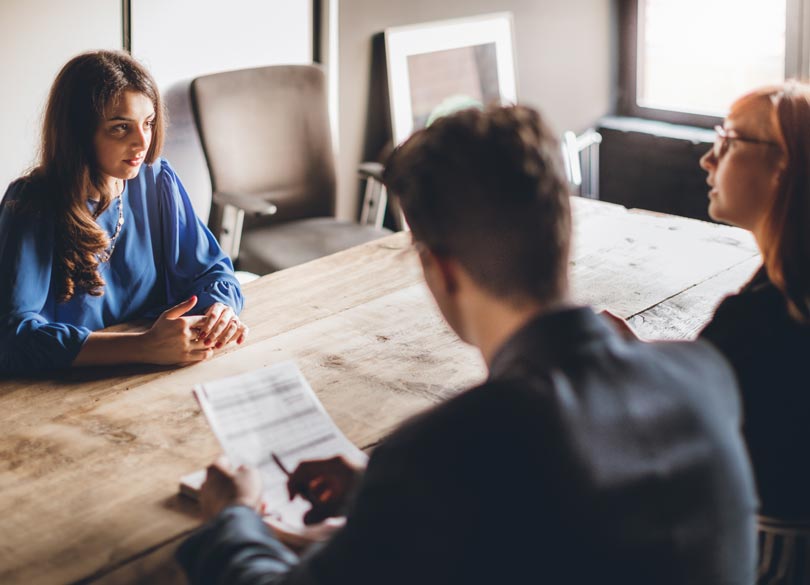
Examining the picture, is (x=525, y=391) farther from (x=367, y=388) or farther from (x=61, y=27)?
(x=61, y=27)

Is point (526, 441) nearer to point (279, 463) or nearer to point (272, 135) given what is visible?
point (279, 463)

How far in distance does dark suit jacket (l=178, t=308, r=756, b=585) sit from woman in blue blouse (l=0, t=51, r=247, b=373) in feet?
3.32

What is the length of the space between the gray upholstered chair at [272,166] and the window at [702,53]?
196 centimetres

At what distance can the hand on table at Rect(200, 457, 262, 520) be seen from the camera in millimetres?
1246

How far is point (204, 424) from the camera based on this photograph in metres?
1.62

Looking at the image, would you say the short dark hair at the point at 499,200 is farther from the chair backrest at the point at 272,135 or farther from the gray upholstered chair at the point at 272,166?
the chair backrest at the point at 272,135

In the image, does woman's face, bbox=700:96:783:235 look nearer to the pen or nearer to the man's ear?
the man's ear

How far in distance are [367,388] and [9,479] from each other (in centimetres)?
61

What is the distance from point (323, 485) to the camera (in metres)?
1.27

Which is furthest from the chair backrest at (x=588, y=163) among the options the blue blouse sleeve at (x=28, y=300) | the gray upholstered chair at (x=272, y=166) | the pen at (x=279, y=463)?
the pen at (x=279, y=463)

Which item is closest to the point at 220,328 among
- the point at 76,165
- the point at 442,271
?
the point at 76,165

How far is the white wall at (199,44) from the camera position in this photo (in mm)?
3293

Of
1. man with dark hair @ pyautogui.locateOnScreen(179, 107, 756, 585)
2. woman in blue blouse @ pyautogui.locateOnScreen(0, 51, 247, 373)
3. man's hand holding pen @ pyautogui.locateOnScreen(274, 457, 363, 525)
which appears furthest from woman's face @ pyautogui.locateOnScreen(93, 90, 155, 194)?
man with dark hair @ pyautogui.locateOnScreen(179, 107, 756, 585)

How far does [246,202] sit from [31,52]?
799 millimetres
